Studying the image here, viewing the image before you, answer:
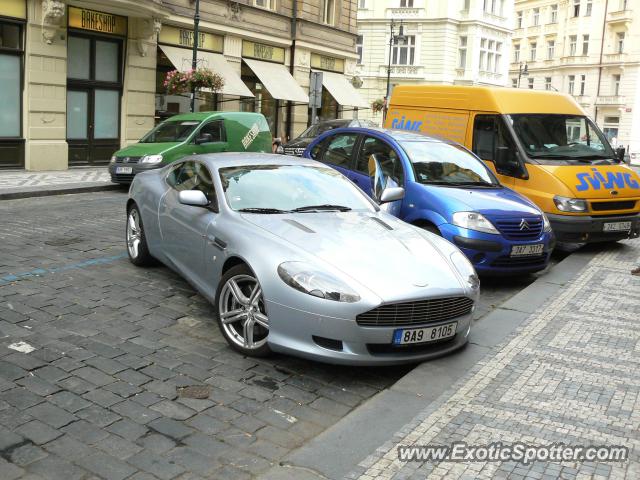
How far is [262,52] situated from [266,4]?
6.14 feet

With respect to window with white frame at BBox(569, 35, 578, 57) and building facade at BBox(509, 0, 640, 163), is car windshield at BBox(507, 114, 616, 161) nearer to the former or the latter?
building facade at BBox(509, 0, 640, 163)

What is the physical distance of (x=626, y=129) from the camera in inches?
2427

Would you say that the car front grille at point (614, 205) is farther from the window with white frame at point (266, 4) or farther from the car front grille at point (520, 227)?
the window with white frame at point (266, 4)

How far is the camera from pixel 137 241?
7.82 meters

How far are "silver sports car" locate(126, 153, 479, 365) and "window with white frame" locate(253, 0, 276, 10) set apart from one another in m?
21.5

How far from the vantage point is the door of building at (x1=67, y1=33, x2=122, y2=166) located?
19.8 metres

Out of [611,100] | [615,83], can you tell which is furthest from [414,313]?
[615,83]

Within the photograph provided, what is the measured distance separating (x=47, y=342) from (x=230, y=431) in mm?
2006

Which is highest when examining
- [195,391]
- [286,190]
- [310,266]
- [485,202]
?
[286,190]

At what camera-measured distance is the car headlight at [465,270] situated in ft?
17.9

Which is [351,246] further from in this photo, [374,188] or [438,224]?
[374,188]

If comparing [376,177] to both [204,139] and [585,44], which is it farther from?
[585,44]

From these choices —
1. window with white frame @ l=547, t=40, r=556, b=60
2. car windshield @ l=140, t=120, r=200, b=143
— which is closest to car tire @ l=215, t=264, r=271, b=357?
car windshield @ l=140, t=120, r=200, b=143

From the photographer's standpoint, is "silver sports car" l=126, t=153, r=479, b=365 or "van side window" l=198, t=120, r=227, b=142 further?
"van side window" l=198, t=120, r=227, b=142
